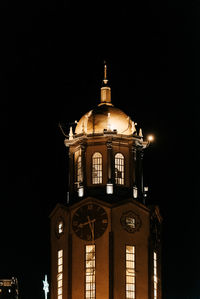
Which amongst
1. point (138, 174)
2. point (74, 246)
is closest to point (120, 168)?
point (138, 174)

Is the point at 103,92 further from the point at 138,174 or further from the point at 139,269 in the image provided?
the point at 139,269

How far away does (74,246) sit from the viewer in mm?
102625

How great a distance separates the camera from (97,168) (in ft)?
346

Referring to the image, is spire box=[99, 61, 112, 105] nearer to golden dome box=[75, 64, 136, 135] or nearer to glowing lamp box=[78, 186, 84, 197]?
golden dome box=[75, 64, 136, 135]

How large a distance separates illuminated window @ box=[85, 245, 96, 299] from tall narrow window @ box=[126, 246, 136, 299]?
10.1 ft

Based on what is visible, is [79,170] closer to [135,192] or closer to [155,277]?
[135,192]

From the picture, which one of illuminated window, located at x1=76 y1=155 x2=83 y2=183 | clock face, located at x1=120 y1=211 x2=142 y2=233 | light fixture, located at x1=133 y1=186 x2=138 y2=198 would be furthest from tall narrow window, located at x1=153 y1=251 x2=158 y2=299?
illuminated window, located at x1=76 y1=155 x2=83 y2=183

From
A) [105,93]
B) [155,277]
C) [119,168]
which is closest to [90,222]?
[119,168]

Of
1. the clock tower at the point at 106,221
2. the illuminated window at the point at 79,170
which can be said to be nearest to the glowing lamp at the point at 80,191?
the clock tower at the point at 106,221

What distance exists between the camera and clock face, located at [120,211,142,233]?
10269 cm

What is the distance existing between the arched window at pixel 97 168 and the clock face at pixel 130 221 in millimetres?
4452

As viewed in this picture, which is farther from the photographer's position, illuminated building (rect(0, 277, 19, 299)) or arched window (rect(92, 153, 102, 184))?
illuminated building (rect(0, 277, 19, 299))

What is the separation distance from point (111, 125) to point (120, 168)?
166 inches

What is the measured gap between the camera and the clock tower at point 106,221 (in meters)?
101
